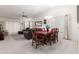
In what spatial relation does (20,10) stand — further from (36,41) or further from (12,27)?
(36,41)

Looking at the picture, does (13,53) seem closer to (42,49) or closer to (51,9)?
(42,49)

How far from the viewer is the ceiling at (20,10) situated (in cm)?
194

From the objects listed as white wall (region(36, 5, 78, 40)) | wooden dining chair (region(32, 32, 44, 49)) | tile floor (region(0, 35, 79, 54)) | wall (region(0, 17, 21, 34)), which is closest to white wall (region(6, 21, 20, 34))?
wall (region(0, 17, 21, 34))

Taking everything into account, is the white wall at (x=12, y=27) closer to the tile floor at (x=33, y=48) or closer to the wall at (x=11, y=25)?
the wall at (x=11, y=25)

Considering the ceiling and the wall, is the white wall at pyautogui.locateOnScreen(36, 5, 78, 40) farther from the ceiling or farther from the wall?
the wall

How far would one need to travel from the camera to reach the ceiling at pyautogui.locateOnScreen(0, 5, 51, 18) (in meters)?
1.94

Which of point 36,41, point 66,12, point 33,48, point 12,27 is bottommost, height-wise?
point 33,48

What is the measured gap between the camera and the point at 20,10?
6.56ft

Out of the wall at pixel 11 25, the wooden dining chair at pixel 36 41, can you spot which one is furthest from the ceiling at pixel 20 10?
the wooden dining chair at pixel 36 41

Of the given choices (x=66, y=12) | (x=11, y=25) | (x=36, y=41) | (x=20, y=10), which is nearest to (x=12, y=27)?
(x=11, y=25)
